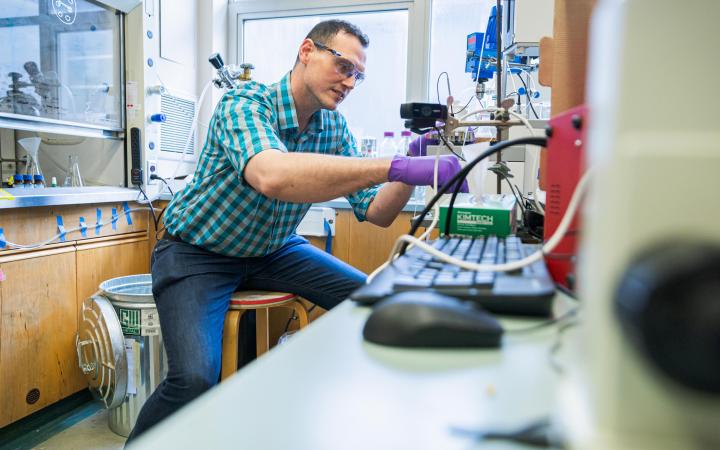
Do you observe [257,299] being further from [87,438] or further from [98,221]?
[98,221]

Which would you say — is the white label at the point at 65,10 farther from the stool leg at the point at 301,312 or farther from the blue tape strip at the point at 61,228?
the stool leg at the point at 301,312

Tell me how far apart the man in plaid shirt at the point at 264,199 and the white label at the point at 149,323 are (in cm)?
37

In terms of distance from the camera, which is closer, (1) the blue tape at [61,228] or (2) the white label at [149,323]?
(2) the white label at [149,323]

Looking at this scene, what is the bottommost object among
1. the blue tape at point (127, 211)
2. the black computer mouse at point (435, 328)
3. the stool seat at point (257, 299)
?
the stool seat at point (257, 299)

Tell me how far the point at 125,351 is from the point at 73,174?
108cm

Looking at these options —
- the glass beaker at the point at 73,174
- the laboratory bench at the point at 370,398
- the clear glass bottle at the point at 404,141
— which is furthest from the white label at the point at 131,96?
the laboratory bench at the point at 370,398

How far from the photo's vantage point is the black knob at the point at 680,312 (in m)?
0.16

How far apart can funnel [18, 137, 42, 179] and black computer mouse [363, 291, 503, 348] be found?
7.36 ft

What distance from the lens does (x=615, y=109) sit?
196 millimetres

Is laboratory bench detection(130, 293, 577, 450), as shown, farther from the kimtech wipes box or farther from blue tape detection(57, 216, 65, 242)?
blue tape detection(57, 216, 65, 242)

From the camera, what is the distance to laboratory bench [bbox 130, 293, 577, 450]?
0.86ft

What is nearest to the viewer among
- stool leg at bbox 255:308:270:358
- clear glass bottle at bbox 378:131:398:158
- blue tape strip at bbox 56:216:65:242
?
stool leg at bbox 255:308:270:358

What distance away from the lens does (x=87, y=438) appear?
5.92ft

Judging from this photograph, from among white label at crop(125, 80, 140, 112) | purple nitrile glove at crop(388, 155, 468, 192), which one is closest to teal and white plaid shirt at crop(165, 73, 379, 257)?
purple nitrile glove at crop(388, 155, 468, 192)
